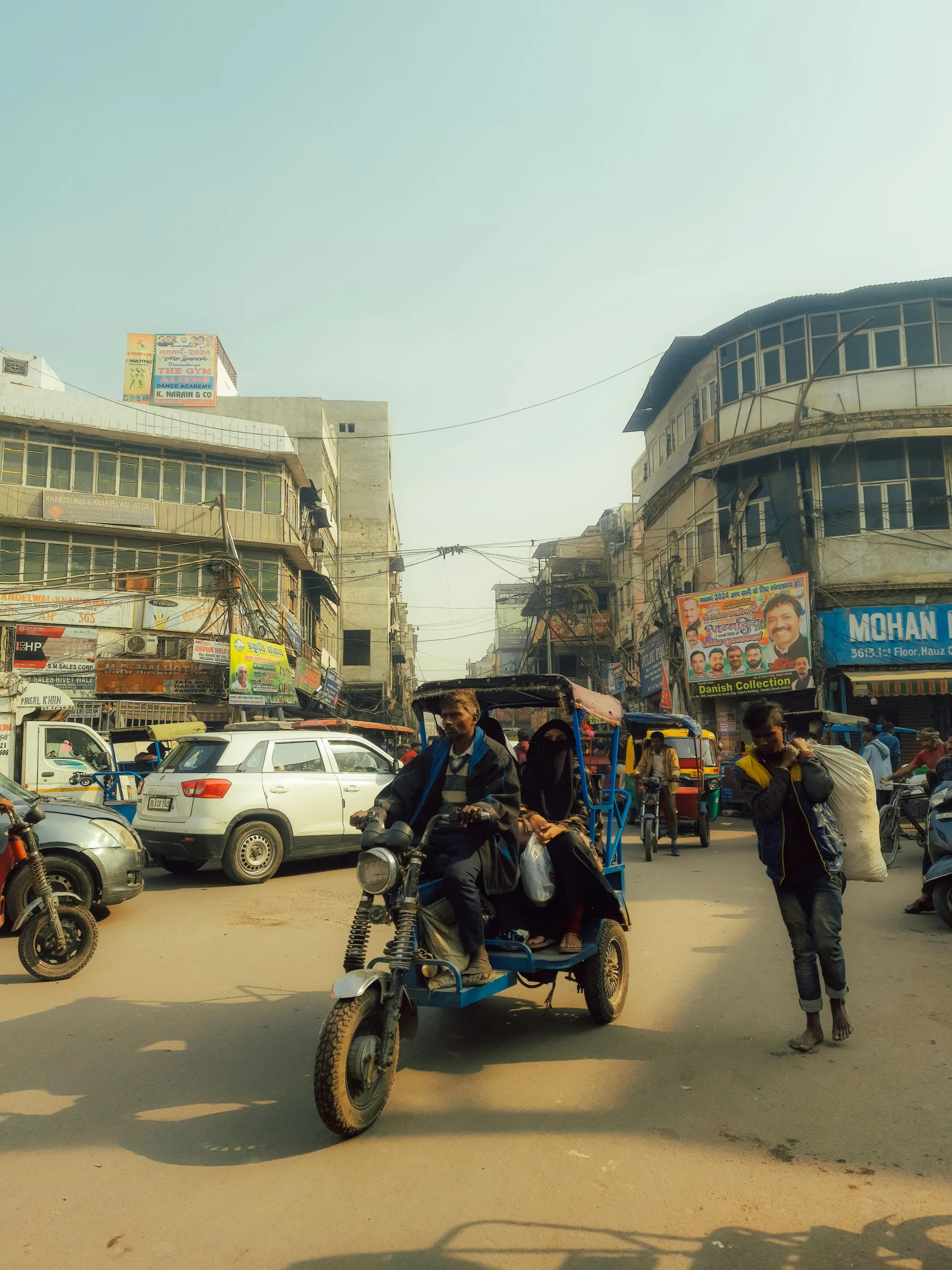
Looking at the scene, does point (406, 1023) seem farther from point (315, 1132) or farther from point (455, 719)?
point (455, 719)

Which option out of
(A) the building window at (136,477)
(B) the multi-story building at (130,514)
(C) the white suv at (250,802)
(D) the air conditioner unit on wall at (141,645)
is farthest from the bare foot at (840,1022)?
Result: (A) the building window at (136,477)

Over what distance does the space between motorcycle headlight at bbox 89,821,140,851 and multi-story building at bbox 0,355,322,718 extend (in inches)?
783

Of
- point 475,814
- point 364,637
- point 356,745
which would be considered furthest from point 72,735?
point 364,637

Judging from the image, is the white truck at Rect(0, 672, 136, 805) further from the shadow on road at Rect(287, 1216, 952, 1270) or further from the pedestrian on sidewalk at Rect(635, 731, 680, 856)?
the shadow on road at Rect(287, 1216, 952, 1270)

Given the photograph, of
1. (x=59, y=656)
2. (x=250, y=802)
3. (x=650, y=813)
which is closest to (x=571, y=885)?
(x=250, y=802)

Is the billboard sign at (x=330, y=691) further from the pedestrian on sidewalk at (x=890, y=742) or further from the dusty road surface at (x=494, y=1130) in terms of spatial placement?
the dusty road surface at (x=494, y=1130)

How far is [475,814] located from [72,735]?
459 inches

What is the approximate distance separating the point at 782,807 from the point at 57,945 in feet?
17.1

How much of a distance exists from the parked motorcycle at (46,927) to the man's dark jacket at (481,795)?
10.6 ft

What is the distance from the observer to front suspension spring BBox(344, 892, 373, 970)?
14.0 ft

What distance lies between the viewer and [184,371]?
139ft

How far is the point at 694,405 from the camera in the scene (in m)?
30.2

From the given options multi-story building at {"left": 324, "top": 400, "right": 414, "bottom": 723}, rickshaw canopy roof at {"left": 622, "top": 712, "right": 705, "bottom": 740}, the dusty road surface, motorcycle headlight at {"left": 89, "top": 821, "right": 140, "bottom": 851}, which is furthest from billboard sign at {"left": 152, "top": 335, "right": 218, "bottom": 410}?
the dusty road surface

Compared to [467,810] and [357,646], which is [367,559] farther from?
[467,810]
